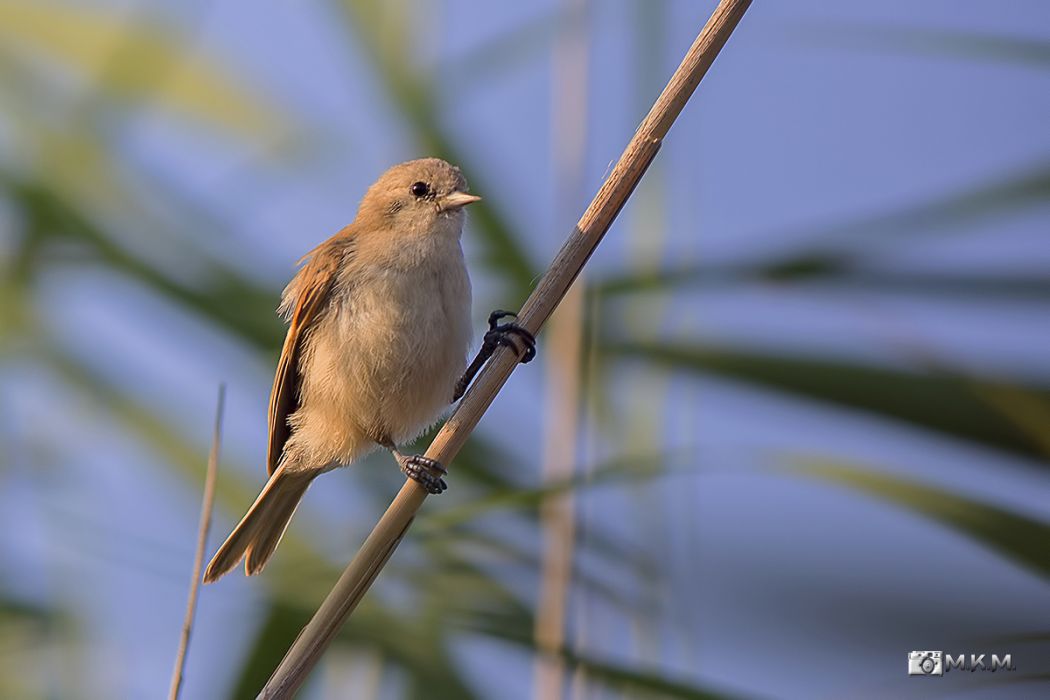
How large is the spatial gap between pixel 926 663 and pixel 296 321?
69.8 inches

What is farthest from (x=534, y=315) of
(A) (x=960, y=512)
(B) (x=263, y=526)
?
(B) (x=263, y=526)

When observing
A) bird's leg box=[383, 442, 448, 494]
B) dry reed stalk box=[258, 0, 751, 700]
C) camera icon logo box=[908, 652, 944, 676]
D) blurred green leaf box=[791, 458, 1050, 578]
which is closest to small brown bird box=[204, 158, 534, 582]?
bird's leg box=[383, 442, 448, 494]

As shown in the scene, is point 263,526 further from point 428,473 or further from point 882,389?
point 882,389

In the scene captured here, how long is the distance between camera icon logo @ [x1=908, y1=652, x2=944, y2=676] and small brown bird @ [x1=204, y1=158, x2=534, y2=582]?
3.58 ft

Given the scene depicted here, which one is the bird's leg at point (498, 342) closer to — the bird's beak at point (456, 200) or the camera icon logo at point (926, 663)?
the bird's beak at point (456, 200)

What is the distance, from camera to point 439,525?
6.38 feet

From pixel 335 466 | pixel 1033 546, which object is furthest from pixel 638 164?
pixel 335 466

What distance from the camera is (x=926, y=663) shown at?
1.96m

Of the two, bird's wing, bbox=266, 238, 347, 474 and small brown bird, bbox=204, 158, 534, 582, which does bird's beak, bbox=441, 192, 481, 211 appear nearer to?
small brown bird, bbox=204, 158, 534, 582

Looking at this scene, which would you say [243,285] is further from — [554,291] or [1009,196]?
[1009,196]

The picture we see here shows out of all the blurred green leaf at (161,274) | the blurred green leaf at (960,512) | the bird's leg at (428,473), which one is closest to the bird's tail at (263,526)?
the blurred green leaf at (161,274)

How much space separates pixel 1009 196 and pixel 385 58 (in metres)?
1.62

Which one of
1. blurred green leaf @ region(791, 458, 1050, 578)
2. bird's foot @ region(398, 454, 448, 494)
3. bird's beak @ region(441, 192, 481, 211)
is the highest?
bird's beak @ region(441, 192, 481, 211)

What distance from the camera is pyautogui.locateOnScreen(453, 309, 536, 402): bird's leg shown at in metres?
1.89
